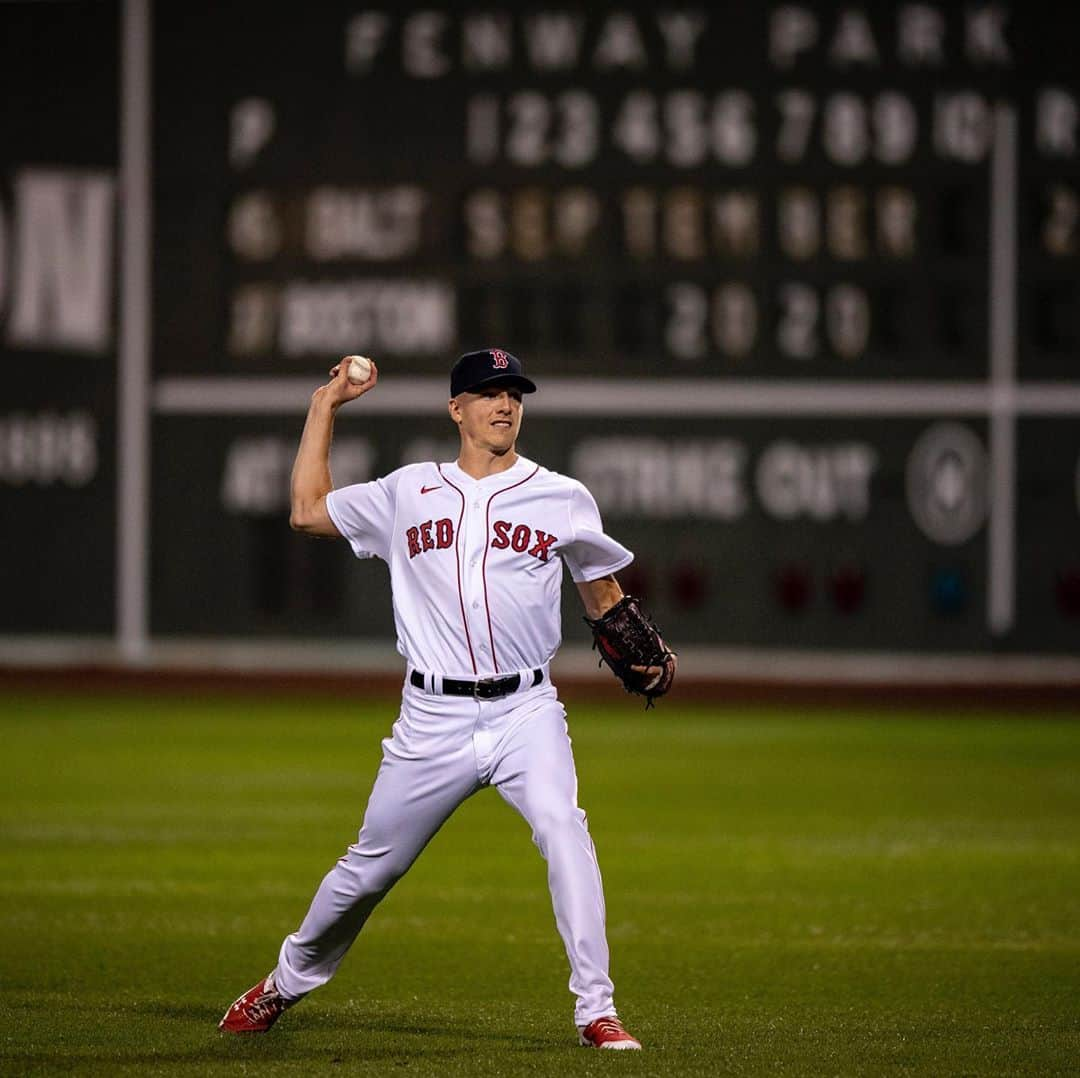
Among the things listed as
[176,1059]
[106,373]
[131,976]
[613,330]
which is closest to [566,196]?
[613,330]

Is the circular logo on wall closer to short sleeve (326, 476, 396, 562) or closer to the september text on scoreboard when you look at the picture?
the september text on scoreboard

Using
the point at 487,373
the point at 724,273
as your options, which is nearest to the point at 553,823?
the point at 487,373

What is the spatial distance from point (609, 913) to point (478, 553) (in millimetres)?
3109

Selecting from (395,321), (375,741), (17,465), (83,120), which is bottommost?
(375,741)

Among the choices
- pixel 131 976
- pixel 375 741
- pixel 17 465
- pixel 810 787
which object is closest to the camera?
pixel 131 976

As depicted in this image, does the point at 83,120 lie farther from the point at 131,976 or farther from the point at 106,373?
the point at 131,976

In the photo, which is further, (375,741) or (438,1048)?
(375,741)

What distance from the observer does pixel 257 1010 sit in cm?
561

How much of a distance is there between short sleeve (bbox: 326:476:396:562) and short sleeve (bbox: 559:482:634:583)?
1.53ft

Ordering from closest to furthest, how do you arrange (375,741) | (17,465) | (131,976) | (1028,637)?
(131,976) → (375,741) → (1028,637) → (17,465)

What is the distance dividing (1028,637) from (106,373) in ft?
29.1

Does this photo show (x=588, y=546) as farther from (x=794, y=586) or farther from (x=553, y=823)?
(x=794, y=586)

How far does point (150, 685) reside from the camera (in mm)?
19828

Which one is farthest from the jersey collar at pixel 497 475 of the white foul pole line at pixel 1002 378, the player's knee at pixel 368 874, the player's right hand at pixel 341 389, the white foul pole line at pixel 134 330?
the white foul pole line at pixel 134 330
